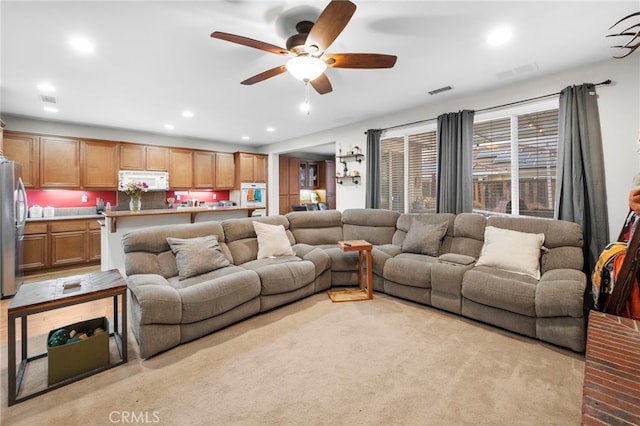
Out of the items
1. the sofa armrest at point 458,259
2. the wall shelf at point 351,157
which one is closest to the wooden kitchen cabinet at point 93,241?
the wall shelf at point 351,157

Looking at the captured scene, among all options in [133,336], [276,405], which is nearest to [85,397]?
[133,336]

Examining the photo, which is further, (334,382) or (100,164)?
(100,164)

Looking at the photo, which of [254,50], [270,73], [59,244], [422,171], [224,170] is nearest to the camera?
[270,73]

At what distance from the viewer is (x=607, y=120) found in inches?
113

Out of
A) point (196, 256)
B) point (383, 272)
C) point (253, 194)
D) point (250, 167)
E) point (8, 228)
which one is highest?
point (250, 167)

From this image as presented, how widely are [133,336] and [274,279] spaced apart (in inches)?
53.4

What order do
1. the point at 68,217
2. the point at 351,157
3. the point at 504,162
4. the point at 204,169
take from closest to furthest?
the point at 504,162 → the point at 68,217 → the point at 351,157 → the point at 204,169

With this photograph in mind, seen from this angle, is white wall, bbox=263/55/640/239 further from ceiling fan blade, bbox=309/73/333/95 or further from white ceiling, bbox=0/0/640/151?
ceiling fan blade, bbox=309/73/333/95

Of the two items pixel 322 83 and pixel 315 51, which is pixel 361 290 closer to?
pixel 322 83

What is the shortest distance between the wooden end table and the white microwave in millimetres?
4052

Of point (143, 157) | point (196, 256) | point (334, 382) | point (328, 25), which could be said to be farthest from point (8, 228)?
point (328, 25)

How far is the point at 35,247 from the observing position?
4.61m

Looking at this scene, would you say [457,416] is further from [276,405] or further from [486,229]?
[486,229]

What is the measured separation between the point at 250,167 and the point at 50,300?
19.0ft
